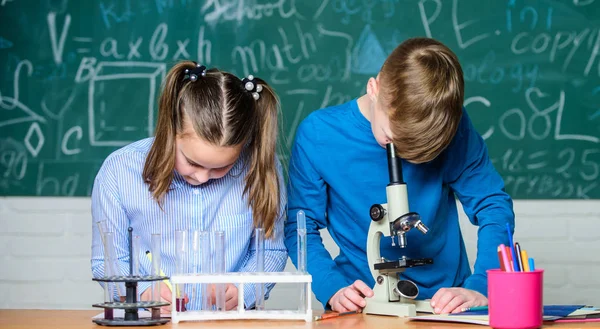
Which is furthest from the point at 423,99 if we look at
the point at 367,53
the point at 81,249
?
the point at 81,249

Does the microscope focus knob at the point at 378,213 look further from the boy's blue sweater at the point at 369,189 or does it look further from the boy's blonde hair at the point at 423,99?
the boy's blue sweater at the point at 369,189

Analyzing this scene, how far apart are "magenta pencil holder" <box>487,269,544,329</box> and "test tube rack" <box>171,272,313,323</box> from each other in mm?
346

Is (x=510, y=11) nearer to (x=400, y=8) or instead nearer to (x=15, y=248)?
(x=400, y=8)

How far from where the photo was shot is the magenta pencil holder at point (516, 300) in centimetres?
133

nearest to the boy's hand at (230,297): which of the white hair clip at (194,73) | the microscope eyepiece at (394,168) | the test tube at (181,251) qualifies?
the test tube at (181,251)

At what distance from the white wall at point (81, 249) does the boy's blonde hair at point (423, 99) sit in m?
1.49


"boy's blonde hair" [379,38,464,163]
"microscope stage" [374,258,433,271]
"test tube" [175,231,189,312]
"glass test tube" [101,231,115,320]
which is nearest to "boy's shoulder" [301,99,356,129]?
"boy's blonde hair" [379,38,464,163]

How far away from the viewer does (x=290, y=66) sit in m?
3.08

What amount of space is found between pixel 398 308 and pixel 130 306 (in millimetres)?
543

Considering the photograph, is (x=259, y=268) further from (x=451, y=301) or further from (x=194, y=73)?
(x=194, y=73)

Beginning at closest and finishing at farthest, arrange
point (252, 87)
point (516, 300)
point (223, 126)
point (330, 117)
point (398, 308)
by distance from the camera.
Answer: point (516, 300), point (398, 308), point (223, 126), point (252, 87), point (330, 117)

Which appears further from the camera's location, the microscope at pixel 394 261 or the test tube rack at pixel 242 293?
the microscope at pixel 394 261

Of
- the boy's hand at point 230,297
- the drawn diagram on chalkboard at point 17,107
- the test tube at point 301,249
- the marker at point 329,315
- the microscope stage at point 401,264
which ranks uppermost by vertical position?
the drawn diagram on chalkboard at point 17,107

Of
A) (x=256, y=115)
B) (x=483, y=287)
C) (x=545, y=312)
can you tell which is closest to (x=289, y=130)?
(x=256, y=115)
